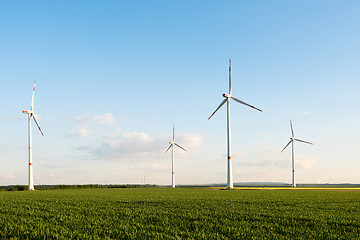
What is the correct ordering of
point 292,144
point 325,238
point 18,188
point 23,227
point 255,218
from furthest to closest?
point 292,144, point 18,188, point 255,218, point 23,227, point 325,238

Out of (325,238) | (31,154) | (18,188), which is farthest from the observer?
(18,188)

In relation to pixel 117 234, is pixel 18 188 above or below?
below

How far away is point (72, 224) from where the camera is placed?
53.6 ft

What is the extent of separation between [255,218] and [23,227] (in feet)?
39.2

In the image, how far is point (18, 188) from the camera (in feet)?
357

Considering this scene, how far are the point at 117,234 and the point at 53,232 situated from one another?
2812 mm

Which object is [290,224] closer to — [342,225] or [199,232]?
[342,225]

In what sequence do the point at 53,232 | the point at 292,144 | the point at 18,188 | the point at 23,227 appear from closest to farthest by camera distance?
1. the point at 53,232
2. the point at 23,227
3. the point at 18,188
4. the point at 292,144

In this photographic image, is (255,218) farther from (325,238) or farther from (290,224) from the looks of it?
(325,238)

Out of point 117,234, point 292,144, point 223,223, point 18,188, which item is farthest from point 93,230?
point 292,144

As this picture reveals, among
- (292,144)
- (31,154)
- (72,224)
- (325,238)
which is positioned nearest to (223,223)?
(325,238)

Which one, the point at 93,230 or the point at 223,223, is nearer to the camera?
the point at 93,230

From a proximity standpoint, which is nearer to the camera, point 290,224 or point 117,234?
point 117,234

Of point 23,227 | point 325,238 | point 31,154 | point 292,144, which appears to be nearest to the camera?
point 325,238
